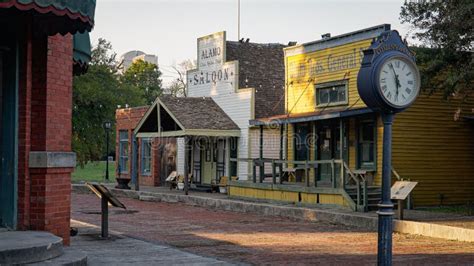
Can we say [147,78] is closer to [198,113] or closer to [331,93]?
[198,113]

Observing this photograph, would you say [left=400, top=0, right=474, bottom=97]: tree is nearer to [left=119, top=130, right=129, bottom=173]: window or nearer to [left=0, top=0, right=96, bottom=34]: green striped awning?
[left=0, top=0, right=96, bottom=34]: green striped awning

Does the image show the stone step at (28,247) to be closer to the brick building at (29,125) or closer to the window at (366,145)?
the brick building at (29,125)

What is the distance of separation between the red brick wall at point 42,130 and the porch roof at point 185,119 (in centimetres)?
1606

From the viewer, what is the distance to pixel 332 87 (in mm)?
22797

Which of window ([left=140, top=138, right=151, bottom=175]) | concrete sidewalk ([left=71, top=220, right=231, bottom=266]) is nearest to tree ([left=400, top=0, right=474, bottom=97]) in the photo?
concrete sidewalk ([left=71, top=220, right=231, bottom=266])

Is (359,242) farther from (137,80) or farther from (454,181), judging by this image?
(137,80)

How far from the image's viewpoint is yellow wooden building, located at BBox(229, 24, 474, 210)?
68.0 ft

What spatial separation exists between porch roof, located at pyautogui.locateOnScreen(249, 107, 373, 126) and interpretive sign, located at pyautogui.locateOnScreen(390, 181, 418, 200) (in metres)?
2.75

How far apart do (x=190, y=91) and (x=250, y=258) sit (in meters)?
21.0

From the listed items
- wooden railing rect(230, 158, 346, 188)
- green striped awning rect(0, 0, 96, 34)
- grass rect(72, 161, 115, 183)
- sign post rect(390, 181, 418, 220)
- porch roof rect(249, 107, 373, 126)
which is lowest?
grass rect(72, 161, 115, 183)

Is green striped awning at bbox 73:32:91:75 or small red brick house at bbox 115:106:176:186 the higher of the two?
green striped awning at bbox 73:32:91:75

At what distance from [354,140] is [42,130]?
45.4ft

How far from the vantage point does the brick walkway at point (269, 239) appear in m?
12.0

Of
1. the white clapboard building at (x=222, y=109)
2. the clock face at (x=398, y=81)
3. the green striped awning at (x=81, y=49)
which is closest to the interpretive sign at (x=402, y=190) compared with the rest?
the green striped awning at (x=81, y=49)
